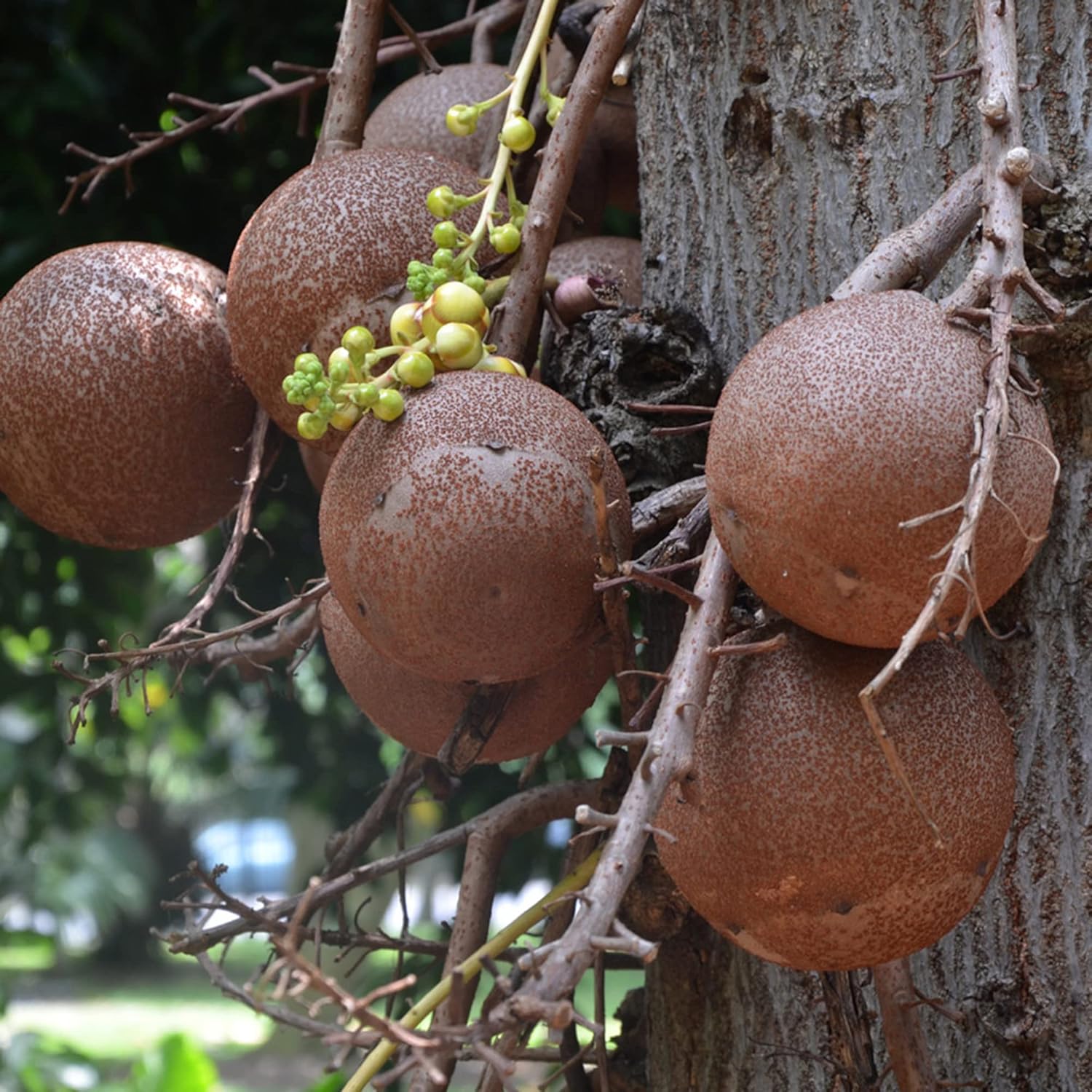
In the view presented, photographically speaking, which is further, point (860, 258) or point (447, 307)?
point (860, 258)

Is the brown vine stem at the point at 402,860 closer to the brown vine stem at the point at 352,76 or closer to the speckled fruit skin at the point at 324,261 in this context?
the speckled fruit skin at the point at 324,261

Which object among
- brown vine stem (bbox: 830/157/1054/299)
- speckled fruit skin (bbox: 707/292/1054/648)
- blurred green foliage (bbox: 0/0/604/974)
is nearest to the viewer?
speckled fruit skin (bbox: 707/292/1054/648)

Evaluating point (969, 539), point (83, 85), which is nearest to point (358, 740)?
point (83, 85)

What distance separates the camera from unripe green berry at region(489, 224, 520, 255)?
940mm

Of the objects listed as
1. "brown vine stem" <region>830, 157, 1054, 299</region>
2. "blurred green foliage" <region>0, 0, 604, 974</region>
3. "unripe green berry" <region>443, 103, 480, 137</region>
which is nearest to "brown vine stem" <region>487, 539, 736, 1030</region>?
"brown vine stem" <region>830, 157, 1054, 299</region>

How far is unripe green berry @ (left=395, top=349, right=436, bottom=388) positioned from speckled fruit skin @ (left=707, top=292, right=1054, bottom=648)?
0.69 ft

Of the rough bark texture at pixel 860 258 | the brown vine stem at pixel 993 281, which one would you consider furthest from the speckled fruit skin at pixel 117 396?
the brown vine stem at pixel 993 281

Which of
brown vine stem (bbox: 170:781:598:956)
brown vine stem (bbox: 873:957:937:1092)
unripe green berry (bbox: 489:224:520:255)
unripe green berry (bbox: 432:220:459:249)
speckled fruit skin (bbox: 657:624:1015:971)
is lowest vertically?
brown vine stem (bbox: 170:781:598:956)

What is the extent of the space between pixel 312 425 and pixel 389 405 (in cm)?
6

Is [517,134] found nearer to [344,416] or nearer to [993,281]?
[344,416]

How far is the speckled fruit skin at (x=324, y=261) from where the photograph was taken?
939 millimetres

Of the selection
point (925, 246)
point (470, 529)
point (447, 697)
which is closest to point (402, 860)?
point (447, 697)

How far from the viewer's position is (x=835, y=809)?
2.41ft

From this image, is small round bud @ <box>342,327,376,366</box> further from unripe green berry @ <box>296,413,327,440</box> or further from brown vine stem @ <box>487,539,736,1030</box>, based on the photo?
brown vine stem @ <box>487,539,736,1030</box>
